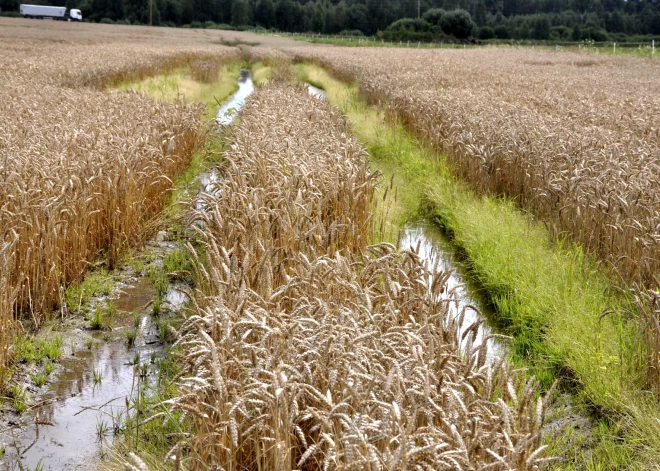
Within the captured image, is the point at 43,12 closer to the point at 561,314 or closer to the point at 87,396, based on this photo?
the point at 87,396

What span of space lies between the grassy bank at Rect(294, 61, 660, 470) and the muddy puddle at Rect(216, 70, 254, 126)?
6445 mm

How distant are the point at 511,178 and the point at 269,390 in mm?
7249

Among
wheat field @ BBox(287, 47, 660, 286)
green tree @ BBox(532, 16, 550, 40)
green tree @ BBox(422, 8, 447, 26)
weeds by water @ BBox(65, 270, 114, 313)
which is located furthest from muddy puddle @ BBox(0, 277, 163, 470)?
green tree @ BBox(532, 16, 550, 40)

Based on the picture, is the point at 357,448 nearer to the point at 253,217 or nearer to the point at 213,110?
the point at 253,217

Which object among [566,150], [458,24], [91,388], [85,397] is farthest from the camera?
[458,24]

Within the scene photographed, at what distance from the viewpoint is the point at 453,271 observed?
19.3ft

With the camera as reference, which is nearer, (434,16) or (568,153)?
(568,153)

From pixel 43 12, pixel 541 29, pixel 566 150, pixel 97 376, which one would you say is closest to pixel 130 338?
pixel 97 376

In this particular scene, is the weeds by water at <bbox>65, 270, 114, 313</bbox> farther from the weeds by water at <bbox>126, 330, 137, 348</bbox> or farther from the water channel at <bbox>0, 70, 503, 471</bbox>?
the weeds by water at <bbox>126, 330, 137, 348</bbox>

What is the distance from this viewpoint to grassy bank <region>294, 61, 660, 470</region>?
430 cm

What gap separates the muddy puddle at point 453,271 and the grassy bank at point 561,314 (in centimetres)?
14

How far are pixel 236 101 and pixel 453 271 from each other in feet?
60.1

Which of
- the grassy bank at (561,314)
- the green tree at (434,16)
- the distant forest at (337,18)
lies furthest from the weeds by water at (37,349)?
the green tree at (434,16)

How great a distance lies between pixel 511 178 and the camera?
980cm
